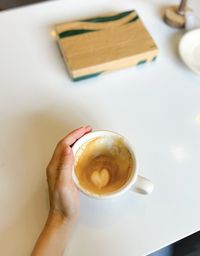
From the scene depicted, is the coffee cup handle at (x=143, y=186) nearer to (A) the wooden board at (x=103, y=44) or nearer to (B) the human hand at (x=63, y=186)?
(B) the human hand at (x=63, y=186)

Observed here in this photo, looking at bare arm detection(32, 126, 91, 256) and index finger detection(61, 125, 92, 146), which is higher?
index finger detection(61, 125, 92, 146)

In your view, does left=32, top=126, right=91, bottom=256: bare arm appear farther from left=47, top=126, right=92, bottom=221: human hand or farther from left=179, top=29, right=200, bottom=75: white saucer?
left=179, top=29, right=200, bottom=75: white saucer

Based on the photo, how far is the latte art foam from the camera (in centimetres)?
49

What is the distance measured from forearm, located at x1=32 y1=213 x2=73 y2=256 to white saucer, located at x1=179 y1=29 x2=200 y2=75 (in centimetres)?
43

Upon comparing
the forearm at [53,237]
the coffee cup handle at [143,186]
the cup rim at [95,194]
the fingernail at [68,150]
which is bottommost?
the forearm at [53,237]

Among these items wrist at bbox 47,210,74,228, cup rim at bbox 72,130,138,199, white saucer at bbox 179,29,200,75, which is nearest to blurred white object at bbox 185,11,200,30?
white saucer at bbox 179,29,200,75

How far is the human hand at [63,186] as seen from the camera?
0.47 m

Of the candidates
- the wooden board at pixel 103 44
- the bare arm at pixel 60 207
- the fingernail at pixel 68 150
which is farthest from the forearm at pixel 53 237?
the wooden board at pixel 103 44

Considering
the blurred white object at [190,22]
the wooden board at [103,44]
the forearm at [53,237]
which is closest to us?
the forearm at [53,237]

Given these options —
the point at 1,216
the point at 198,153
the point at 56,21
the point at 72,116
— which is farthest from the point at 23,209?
the point at 56,21

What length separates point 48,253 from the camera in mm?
453

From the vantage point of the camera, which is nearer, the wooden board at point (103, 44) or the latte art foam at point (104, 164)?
the latte art foam at point (104, 164)

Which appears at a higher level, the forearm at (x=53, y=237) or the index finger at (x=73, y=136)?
A: the index finger at (x=73, y=136)

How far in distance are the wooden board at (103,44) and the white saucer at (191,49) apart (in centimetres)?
7
